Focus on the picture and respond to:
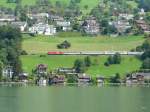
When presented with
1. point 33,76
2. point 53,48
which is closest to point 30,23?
point 53,48

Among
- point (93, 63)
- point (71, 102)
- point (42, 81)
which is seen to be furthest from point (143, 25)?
point (71, 102)

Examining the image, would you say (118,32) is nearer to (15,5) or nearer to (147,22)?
(147,22)

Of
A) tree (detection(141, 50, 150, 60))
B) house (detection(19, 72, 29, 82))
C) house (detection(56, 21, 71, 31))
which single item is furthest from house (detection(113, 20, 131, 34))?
house (detection(19, 72, 29, 82))

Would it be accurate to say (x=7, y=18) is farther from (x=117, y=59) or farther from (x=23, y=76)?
(x=23, y=76)

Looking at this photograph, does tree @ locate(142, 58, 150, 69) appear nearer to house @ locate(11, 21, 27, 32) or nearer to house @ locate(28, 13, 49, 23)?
house @ locate(11, 21, 27, 32)

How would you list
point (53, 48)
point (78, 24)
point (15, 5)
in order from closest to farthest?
point (53, 48)
point (78, 24)
point (15, 5)
